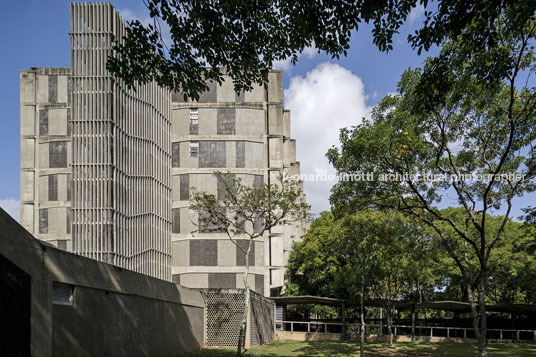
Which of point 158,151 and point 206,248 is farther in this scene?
point 206,248

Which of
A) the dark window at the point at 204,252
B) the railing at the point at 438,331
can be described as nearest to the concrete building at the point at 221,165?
the dark window at the point at 204,252

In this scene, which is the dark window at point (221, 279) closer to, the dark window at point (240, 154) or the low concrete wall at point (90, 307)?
the dark window at point (240, 154)

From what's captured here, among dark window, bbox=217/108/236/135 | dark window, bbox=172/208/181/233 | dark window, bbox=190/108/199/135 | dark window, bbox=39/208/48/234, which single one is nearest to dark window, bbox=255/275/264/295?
dark window, bbox=172/208/181/233

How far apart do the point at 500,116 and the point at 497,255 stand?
725 inches

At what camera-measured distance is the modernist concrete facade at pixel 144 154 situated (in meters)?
26.2

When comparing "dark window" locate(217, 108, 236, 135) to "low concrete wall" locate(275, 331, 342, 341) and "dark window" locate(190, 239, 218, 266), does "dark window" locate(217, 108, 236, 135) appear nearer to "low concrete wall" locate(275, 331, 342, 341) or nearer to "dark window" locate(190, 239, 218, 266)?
"dark window" locate(190, 239, 218, 266)

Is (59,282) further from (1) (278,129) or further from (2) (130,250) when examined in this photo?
(1) (278,129)

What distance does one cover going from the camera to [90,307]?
38.7 ft

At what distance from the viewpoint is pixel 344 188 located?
65.6ft

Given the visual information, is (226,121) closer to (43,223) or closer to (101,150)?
(101,150)

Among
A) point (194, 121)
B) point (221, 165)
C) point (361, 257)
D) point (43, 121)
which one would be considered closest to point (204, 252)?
point (221, 165)

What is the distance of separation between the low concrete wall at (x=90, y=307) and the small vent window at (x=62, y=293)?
0.10m

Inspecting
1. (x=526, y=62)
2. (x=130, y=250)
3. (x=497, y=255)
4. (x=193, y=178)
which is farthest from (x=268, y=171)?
(x=526, y=62)

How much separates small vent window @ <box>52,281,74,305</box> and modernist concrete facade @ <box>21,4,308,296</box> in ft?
51.0
